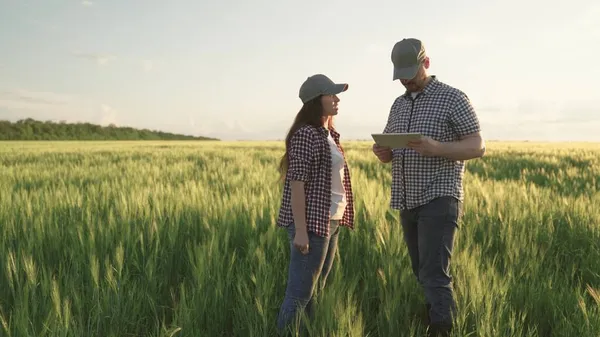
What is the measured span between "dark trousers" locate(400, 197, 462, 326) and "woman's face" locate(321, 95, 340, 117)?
0.75 meters

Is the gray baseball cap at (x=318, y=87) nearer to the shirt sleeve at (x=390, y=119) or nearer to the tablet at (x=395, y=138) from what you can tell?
the tablet at (x=395, y=138)

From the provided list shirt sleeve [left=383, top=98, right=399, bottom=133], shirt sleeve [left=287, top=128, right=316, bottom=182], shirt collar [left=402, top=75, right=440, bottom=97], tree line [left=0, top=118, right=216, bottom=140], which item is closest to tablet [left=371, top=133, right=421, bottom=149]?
shirt sleeve [left=287, top=128, right=316, bottom=182]

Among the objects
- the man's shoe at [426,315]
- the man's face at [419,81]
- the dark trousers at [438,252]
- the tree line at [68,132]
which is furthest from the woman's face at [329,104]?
the tree line at [68,132]

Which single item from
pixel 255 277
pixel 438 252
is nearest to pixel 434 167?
pixel 438 252

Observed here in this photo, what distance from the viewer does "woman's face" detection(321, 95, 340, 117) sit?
7.64 ft

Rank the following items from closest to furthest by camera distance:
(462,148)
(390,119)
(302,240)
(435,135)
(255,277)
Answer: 1. (302,240)
2. (462,148)
3. (435,135)
4. (255,277)
5. (390,119)

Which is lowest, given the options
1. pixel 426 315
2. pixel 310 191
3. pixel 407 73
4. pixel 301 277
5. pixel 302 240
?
pixel 426 315

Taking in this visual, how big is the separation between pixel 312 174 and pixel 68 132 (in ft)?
225

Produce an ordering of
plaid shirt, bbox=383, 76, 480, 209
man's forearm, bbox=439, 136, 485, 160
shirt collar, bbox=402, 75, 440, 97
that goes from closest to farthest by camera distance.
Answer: man's forearm, bbox=439, 136, 485, 160, plaid shirt, bbox=383, 76, 480, 209, shirt collar, bbox=402, 75, 440, 97

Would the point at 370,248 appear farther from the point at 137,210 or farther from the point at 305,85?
the point at 137,210

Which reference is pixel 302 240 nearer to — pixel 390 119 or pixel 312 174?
pixel 312 174

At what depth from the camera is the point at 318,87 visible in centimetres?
→ 229

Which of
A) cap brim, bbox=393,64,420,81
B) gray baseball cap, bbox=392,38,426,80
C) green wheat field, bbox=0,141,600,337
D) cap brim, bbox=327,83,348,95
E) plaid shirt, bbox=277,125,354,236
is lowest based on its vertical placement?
green wheat field, bbox=0,141,600,337

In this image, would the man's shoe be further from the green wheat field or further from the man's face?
the man's face
